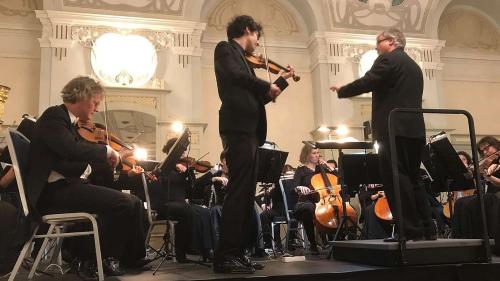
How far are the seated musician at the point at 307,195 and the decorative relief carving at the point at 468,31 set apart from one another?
7714mm

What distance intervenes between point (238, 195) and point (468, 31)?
1150 cm

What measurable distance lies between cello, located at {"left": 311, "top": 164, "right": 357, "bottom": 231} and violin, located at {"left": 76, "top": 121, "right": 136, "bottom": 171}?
2.60 m

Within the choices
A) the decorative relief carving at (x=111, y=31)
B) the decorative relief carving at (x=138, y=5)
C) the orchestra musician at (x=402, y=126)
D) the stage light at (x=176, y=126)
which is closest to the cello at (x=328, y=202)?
the orchestra musician at (x=402, y=126)

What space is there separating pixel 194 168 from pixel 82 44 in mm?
5283

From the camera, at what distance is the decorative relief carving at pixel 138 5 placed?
31.4 feet

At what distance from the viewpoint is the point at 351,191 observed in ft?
17.8

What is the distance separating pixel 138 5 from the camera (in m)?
9.91

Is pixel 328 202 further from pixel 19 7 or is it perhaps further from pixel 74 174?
pixel 19 7

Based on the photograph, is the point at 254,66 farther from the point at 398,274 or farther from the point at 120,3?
the point at 120,3

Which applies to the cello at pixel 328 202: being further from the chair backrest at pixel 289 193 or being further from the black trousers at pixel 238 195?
the black trousers at pixel 238 195

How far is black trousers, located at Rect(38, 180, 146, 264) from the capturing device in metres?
3.11

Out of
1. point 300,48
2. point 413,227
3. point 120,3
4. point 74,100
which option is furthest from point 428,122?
point 74,100

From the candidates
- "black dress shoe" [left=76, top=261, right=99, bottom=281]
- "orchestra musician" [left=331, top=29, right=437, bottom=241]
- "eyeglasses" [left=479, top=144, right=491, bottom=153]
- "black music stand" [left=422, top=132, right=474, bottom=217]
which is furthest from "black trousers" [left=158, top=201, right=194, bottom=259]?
"eyeglasses" [left=479, top=144, right=491, bottom=153]

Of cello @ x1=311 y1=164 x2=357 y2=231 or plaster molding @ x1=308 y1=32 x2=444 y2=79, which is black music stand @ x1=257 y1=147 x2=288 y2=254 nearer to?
cello @ x1=311 y1=164 x2=357 y2=231
